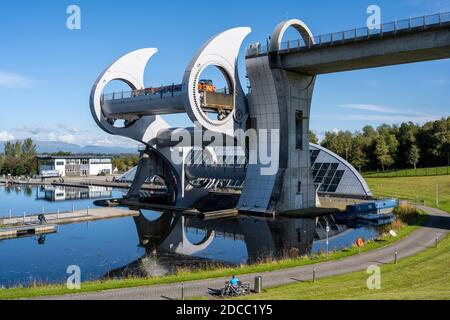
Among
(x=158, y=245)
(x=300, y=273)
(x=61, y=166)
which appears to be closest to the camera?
(x=300, y=273)

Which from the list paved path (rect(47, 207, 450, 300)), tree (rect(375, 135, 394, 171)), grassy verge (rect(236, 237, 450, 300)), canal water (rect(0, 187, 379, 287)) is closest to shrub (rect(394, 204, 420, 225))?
canal water (rect(0, 187, 379, 287))

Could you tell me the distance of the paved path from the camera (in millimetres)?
16812

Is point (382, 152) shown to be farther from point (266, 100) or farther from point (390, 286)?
point (390, 286)

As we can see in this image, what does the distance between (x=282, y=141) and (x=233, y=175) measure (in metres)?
7.24

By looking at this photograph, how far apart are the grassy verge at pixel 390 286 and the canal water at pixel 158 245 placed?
6667 millimetres

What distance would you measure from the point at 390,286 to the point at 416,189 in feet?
154

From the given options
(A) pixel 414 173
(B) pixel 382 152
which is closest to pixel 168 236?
(A) pixel 414 173

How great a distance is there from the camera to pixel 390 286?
17.4 meters

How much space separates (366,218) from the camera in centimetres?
3869

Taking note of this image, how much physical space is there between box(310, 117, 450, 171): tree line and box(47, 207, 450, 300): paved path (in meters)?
62.6

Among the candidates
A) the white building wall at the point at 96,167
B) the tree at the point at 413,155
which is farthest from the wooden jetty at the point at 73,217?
the white building wall at the point at 96,167

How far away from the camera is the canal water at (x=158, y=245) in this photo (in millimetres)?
24312

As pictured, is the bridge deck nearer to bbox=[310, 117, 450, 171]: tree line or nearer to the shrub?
the shrub

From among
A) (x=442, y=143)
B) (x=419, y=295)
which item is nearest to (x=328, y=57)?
(x=419, y=295)
